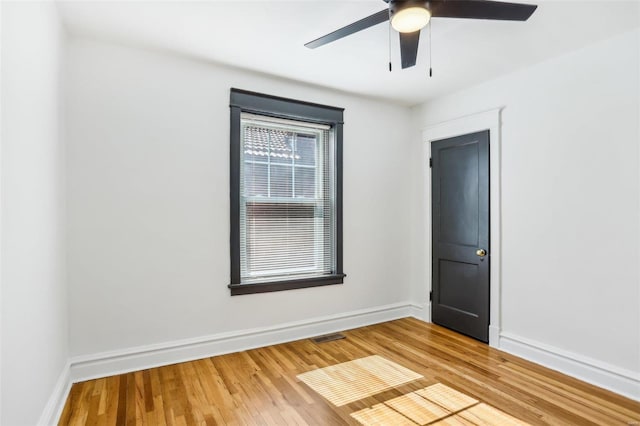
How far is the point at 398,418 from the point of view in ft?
7.02

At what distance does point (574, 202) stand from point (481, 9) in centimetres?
181

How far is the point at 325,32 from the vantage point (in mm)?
2510

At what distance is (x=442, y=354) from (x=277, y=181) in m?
2.28

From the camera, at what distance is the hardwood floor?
7.07 ft

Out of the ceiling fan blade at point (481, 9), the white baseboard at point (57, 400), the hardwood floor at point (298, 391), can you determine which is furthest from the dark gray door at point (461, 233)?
the white baseboard at point (57, 400)

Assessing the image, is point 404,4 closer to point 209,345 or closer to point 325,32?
point 325,32

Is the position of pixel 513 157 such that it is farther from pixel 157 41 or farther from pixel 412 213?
pixel 157 41

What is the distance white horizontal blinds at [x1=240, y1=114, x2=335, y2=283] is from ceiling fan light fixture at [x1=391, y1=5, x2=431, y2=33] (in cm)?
185

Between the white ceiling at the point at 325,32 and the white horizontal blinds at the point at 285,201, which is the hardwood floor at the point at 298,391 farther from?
the white ceiling at the point at 325,32

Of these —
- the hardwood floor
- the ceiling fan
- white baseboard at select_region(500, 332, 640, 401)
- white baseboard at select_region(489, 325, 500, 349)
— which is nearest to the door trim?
white baseboard at select_region(489, 325, 500, 349)

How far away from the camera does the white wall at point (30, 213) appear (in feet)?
4.69

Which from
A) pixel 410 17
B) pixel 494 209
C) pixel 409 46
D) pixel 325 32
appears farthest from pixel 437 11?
pixel 494 209

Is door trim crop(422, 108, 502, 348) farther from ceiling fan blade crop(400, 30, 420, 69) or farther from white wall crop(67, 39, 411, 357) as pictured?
white wall crop(67, 39, 411, 357)

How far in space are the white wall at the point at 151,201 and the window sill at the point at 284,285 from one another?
0.21ft
